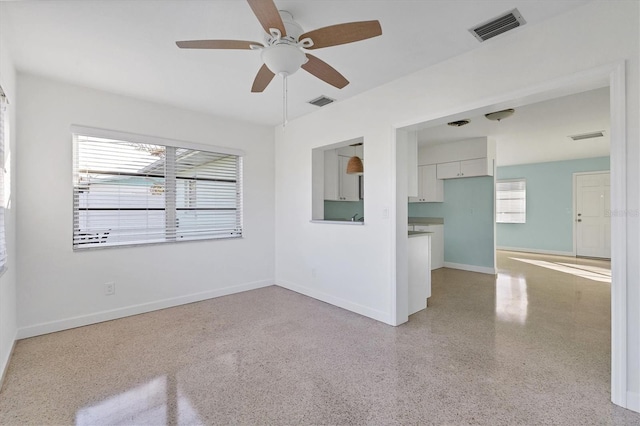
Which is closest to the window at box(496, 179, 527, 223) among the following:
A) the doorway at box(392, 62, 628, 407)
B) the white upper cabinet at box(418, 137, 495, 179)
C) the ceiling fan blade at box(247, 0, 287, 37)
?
the white upper cabinet at box(418, 137, 495, 179)

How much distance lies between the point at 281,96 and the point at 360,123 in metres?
0.99

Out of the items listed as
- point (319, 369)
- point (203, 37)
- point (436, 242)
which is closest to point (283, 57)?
point (203, 37)

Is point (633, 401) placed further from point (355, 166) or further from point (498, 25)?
point (355, 166)

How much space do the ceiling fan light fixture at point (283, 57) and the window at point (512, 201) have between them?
8.53 meters

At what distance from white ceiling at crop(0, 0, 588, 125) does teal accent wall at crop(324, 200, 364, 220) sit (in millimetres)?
2521

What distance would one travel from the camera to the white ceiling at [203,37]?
2053 mm

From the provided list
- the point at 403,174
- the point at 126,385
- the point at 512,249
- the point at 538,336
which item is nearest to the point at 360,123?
the point at 403,174

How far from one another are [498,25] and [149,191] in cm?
392

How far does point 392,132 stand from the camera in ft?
10.7

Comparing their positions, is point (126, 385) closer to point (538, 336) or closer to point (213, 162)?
point (213, 162)

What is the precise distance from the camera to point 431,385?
7.03 feet

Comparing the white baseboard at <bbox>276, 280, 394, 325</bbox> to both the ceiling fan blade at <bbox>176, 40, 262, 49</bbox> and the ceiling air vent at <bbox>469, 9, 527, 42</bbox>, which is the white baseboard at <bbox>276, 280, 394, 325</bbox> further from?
the ceiling fan blade at <bbox>176, 40, 262, 49</bbox>

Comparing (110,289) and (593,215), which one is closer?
(110,289)

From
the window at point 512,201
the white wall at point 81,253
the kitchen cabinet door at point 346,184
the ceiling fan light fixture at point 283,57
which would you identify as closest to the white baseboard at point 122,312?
the white wall at point 81,253
